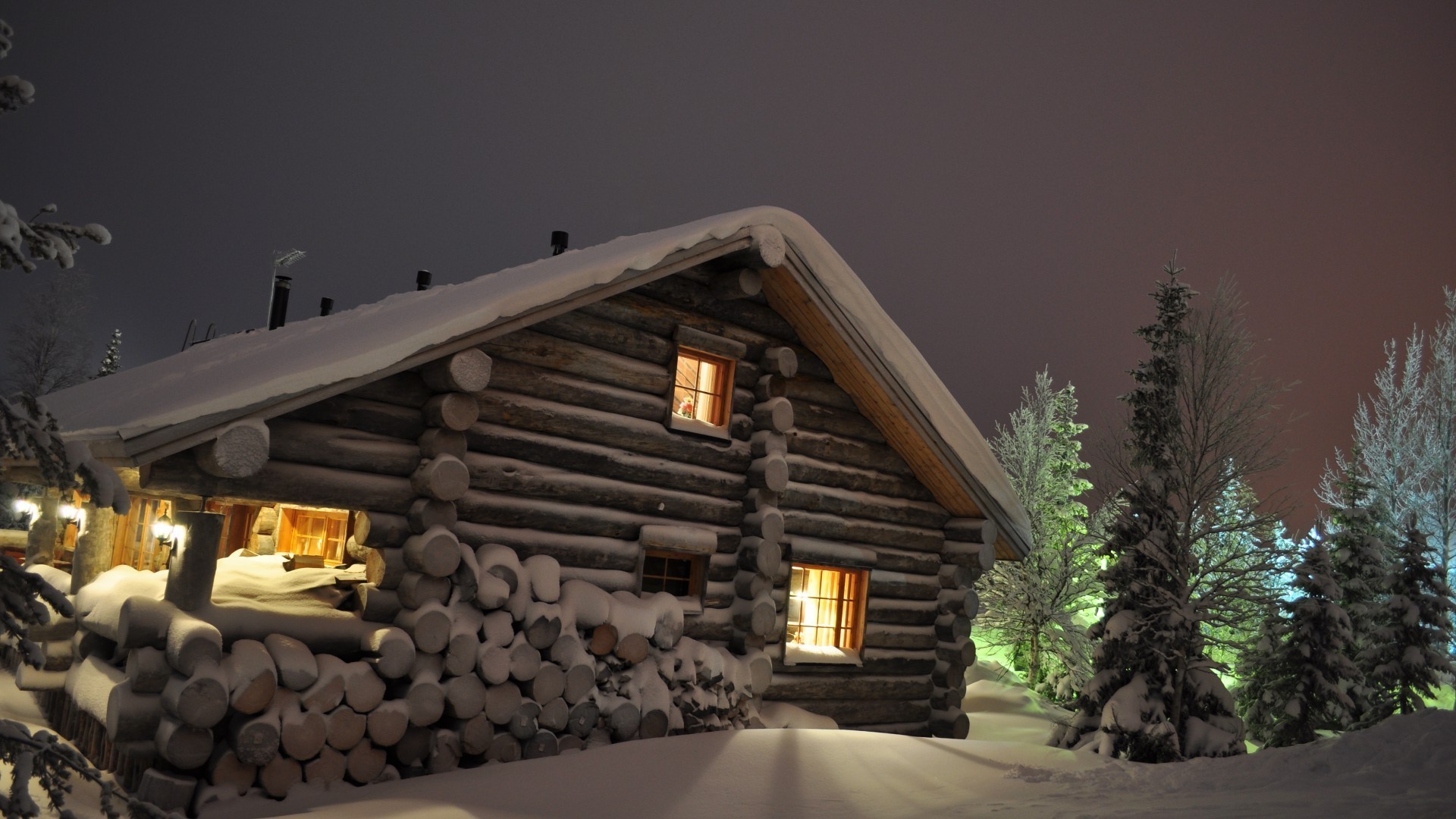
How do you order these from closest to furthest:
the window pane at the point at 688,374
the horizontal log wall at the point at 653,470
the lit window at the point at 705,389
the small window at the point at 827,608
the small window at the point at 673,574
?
1. the horizontal log wall at the point at 653,470
2. the small window at the point at 673,574
3. the lit window at the point at 705,389
4. the window pane at the point at 688,374
5. the small window at the point at 827,608

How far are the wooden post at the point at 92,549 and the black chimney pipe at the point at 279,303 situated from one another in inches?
367

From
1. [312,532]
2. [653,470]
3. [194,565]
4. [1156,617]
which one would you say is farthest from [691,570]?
[312,532]

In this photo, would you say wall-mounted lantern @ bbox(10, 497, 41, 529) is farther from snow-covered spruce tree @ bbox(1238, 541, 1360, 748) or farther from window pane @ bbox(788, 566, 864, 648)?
snow-covered spruce tree @ bbox(1238, 541, 1360, 748)

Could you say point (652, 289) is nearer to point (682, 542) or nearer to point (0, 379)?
point (682, 542)

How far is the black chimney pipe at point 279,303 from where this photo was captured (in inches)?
829

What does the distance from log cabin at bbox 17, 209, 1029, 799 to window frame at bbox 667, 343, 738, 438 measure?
0.12 ft

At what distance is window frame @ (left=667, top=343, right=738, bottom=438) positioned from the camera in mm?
11172

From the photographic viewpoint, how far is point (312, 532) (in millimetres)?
18875

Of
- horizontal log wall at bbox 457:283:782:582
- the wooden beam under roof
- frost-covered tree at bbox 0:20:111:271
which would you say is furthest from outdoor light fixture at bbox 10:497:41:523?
frost-covered tree at bbox 0:20:111:271

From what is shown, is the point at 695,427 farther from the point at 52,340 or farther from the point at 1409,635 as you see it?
the point at 52,340

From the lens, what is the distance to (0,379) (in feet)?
118

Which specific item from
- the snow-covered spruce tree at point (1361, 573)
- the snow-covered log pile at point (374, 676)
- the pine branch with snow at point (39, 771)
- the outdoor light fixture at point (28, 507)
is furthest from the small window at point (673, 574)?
the snow-covered spruce tree at point (1361, 573)

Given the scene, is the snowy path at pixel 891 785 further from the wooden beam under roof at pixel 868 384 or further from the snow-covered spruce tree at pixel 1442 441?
the snow-covered spruce tree at pixel 1442 441

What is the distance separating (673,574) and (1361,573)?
19.2 meters
